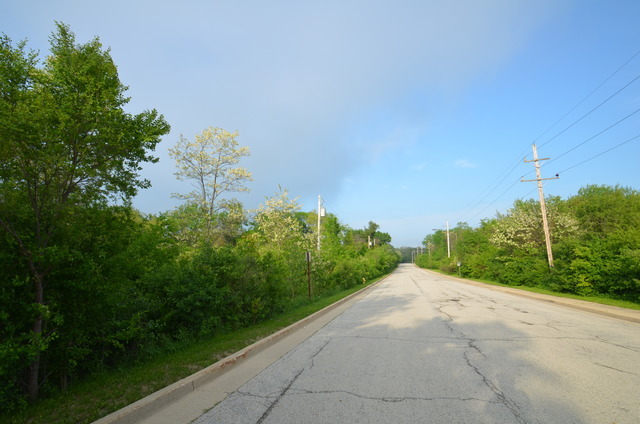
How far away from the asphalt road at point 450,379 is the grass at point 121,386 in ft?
3.66

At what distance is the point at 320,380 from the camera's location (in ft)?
15.8

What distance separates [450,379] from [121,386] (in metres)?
5.02

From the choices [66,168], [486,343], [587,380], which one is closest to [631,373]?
[587,380]

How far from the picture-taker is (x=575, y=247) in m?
18.0

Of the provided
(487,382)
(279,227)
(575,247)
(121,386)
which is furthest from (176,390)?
(575,247)

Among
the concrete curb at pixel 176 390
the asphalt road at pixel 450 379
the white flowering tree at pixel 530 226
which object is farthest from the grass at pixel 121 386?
the white flowering tree at pixel 530 226

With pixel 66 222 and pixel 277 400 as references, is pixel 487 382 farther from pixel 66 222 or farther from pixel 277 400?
pixel 66 222

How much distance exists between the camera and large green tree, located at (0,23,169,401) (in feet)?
12.3

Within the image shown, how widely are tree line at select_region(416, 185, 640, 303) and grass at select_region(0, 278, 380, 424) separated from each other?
17250 millimetres

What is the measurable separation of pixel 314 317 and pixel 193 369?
654 centimetres

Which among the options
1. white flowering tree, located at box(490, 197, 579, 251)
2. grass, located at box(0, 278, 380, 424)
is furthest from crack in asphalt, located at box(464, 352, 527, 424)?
white flowering tree, located at box(490, 197, 579, 251)

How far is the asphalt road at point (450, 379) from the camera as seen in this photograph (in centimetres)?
361

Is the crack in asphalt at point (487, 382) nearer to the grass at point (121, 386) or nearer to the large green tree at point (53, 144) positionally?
the grass at point (121, 386)

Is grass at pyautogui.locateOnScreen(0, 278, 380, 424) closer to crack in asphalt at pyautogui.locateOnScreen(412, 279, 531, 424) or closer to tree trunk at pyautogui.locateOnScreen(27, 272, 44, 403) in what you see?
tree trunk at pyautogui.locateOnScreen(27, 272, 44, 403)
